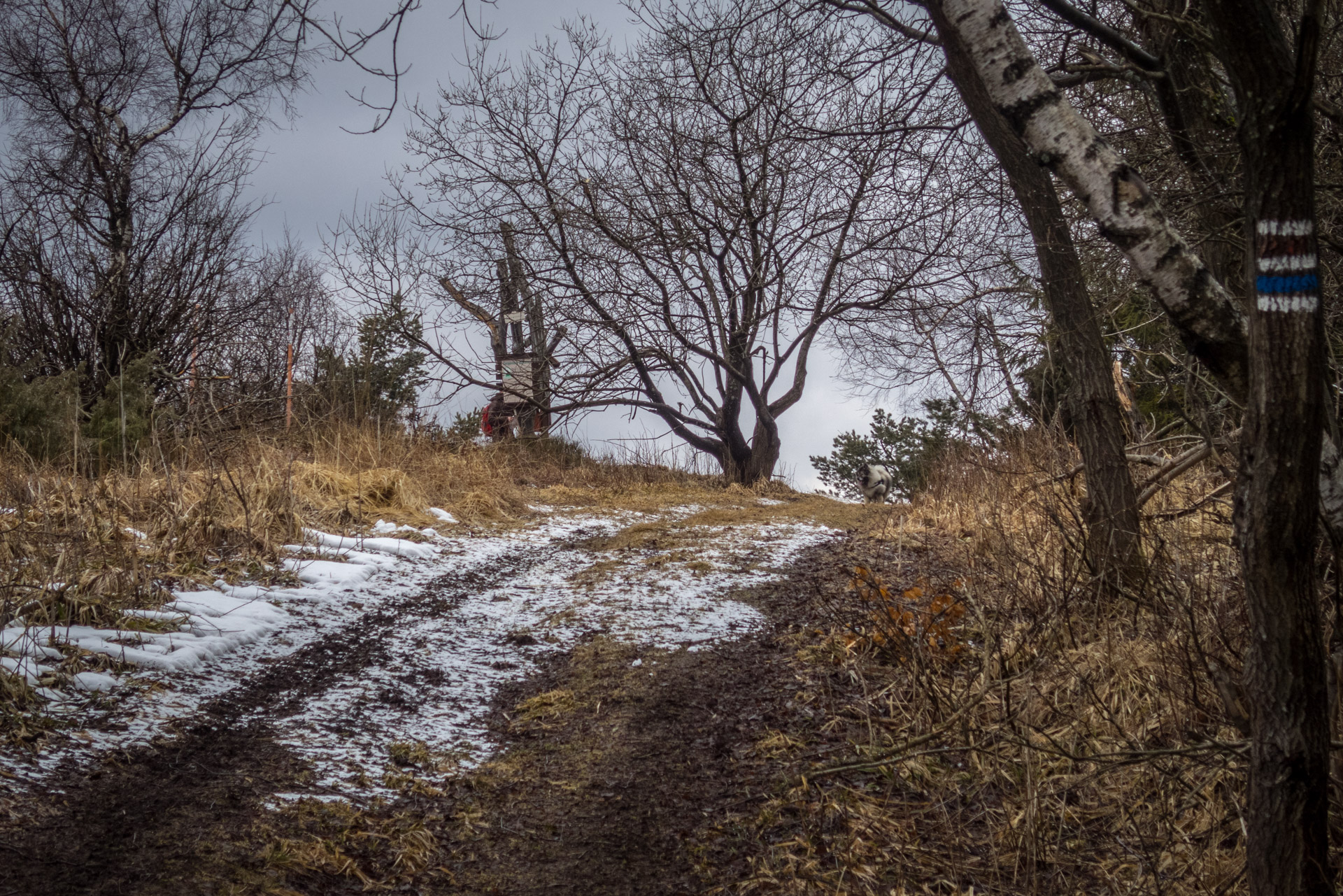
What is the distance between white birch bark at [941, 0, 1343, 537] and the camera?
80.3 inches

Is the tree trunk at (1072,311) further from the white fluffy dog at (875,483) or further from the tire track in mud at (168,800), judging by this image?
the white fluffy dog at (875,483)

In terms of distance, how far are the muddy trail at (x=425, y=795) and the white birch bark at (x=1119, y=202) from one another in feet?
5.98

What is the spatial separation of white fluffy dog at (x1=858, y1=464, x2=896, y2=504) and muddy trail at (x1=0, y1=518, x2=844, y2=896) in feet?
40.2

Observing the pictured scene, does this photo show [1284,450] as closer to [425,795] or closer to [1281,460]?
[1281,460]

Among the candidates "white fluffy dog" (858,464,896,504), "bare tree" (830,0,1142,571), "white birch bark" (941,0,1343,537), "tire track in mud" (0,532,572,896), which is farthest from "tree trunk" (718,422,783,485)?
"white birch bark" (941,0,1343,537)

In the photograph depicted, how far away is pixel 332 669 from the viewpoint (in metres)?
3.70

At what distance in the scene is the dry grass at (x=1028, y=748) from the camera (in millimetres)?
2309

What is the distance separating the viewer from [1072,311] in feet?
14.1

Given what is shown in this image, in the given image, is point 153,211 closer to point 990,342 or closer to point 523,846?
point 990,342

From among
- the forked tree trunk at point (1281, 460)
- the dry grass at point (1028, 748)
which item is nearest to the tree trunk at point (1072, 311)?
the dry grass at point (1028, 748)

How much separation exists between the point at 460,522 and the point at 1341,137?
6036mm

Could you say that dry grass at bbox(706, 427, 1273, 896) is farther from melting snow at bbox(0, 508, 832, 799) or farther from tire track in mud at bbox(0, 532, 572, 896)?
tire track in mud at bbox(0, 532, 572, 896)

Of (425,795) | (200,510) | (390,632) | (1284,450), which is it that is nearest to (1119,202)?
(1284,450)

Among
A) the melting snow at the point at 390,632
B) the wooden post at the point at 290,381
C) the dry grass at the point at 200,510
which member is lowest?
the melting snow at the point at 390,632
